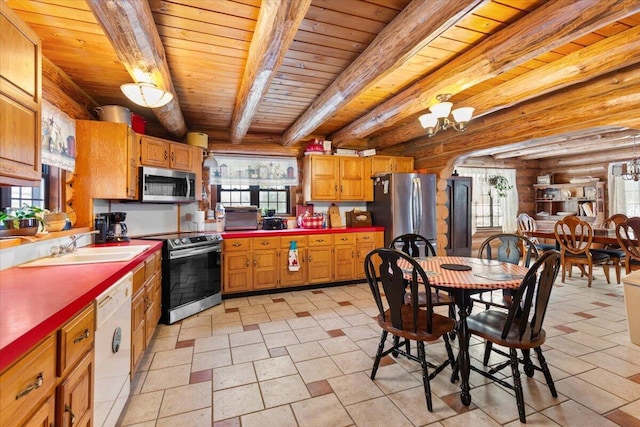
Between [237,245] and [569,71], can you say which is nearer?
[569,71]

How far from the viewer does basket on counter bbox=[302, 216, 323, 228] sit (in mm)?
4586

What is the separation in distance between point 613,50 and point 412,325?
8.10 ft

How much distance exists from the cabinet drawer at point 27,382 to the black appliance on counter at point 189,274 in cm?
210

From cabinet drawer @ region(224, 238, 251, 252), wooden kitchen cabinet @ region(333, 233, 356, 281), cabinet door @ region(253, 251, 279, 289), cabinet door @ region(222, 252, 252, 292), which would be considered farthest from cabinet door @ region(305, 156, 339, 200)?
cabinet door @ region(222, 252, 252, 292)

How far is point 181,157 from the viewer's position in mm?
3721

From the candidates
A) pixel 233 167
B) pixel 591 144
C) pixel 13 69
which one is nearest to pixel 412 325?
pixel 13 69

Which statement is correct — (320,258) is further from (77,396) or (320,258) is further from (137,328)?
(77,396)

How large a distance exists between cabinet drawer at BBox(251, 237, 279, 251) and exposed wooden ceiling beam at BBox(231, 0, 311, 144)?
1.78 m

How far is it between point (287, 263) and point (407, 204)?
2.01m

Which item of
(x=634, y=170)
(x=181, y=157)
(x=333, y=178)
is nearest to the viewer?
(x=181, y=157)

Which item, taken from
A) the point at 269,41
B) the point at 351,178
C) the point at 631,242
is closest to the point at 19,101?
the point at 269,41

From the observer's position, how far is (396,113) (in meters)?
3.33

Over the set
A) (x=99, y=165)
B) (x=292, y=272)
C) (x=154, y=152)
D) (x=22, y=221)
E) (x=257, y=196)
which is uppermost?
(x=154, y=152)

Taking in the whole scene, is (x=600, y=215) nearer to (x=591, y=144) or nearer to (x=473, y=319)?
(x=591, y=144)
